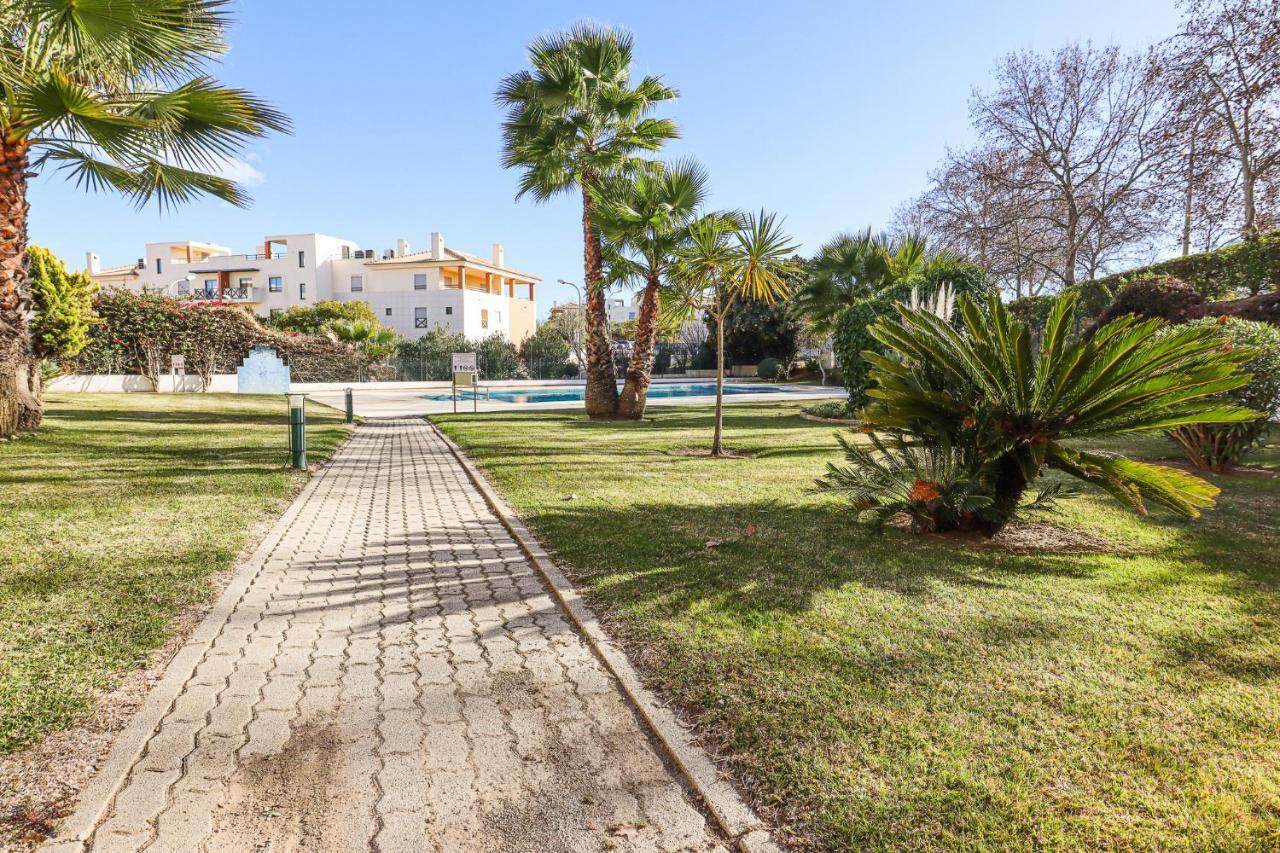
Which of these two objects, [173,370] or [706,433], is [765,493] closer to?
[706,433]

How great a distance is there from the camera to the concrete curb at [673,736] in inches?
84.9

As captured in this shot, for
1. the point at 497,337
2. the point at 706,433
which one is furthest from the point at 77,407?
the point at 497,337

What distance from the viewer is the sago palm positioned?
4418 millimetres

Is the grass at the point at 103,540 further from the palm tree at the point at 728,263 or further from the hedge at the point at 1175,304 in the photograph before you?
the hedge at the point at 1175,304

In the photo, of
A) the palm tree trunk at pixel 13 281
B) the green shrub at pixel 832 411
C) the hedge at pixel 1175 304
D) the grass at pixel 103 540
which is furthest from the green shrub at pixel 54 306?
the hedge at pixel 1175 304

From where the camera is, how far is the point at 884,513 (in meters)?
5.39

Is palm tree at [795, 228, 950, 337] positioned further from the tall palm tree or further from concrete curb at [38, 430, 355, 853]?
concrete curb at [38, 430, 355, 853]

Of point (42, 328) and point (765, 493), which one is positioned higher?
point (42, 328)

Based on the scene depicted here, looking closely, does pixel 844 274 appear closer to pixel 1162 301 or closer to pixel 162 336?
pixel 1162 301

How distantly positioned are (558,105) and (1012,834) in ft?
52.1

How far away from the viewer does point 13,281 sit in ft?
31.8

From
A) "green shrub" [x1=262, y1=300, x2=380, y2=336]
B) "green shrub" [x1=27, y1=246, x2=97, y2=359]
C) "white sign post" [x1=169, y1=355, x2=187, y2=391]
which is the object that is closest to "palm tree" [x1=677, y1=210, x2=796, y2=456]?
"green shrub" [x1=27, y1=246, x2=97, y2=359]

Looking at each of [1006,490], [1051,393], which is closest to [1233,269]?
[1006,490]

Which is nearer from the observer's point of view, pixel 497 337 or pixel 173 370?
pixel 173 370
